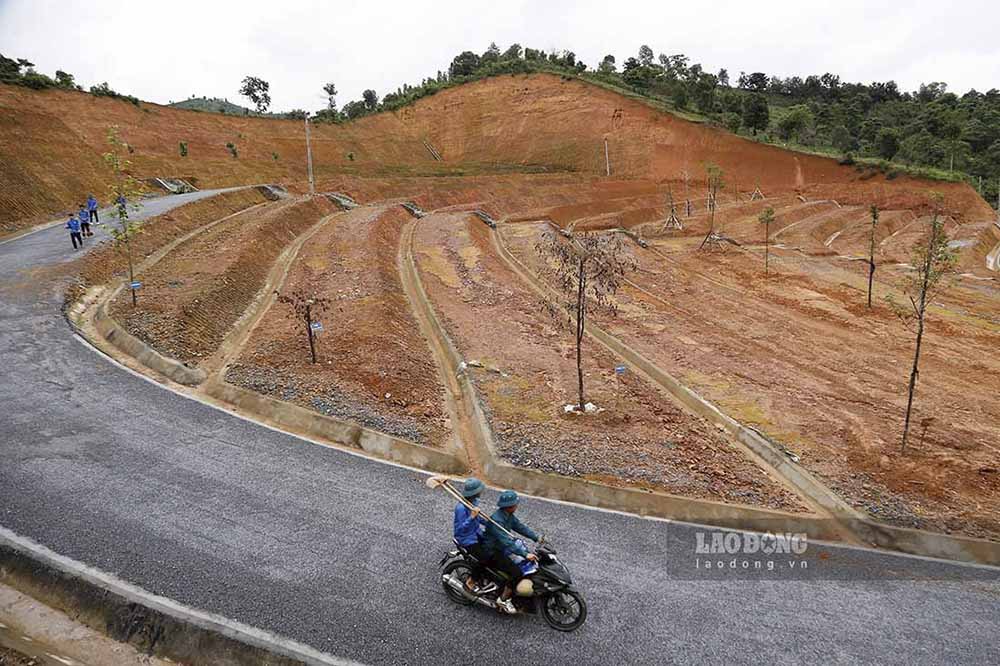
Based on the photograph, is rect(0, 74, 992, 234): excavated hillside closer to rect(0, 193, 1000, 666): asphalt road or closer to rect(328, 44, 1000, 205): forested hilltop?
rect(328, 44, 1000, 205): forested hilltop

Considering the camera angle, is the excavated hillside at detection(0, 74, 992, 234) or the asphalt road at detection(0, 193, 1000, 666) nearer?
the asphalt road at detection(0, 193, 1000, 666)

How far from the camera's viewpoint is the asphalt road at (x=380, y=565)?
765 centimetres

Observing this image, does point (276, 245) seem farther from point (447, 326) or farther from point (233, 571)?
point (233, 571)

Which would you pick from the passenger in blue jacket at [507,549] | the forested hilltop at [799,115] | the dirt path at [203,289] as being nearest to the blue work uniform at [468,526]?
the passenger in blue jacket at [507,549]

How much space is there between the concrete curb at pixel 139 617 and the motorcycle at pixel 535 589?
174cm

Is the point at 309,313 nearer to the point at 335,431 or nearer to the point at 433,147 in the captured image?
the point at 335,431

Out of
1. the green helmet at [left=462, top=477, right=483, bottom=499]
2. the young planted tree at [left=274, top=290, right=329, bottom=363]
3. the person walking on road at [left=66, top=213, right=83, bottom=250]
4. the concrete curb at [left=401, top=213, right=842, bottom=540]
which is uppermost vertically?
the person walking on road at [left=66, top=213, right=83, bottom=250]

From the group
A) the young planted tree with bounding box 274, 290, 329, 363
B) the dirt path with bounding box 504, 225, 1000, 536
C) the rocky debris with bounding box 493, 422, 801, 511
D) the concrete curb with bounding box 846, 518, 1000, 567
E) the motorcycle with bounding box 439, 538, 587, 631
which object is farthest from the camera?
the young planted tree with bounding box 274, 290, 329, 363

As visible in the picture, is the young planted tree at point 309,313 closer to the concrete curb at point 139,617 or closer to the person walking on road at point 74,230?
the concrete curb at point 139,617

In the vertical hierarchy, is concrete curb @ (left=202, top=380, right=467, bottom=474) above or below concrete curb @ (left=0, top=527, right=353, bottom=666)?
above

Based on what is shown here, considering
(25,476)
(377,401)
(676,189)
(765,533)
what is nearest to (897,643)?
(765,533)

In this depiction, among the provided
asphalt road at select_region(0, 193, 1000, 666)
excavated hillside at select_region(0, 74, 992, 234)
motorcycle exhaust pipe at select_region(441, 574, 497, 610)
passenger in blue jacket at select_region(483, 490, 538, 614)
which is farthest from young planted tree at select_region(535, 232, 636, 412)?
excavated hillside at select_region(0, 74, 992, 234)

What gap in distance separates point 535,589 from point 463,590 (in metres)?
1.05

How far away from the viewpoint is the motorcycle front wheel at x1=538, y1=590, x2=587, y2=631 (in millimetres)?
7680
